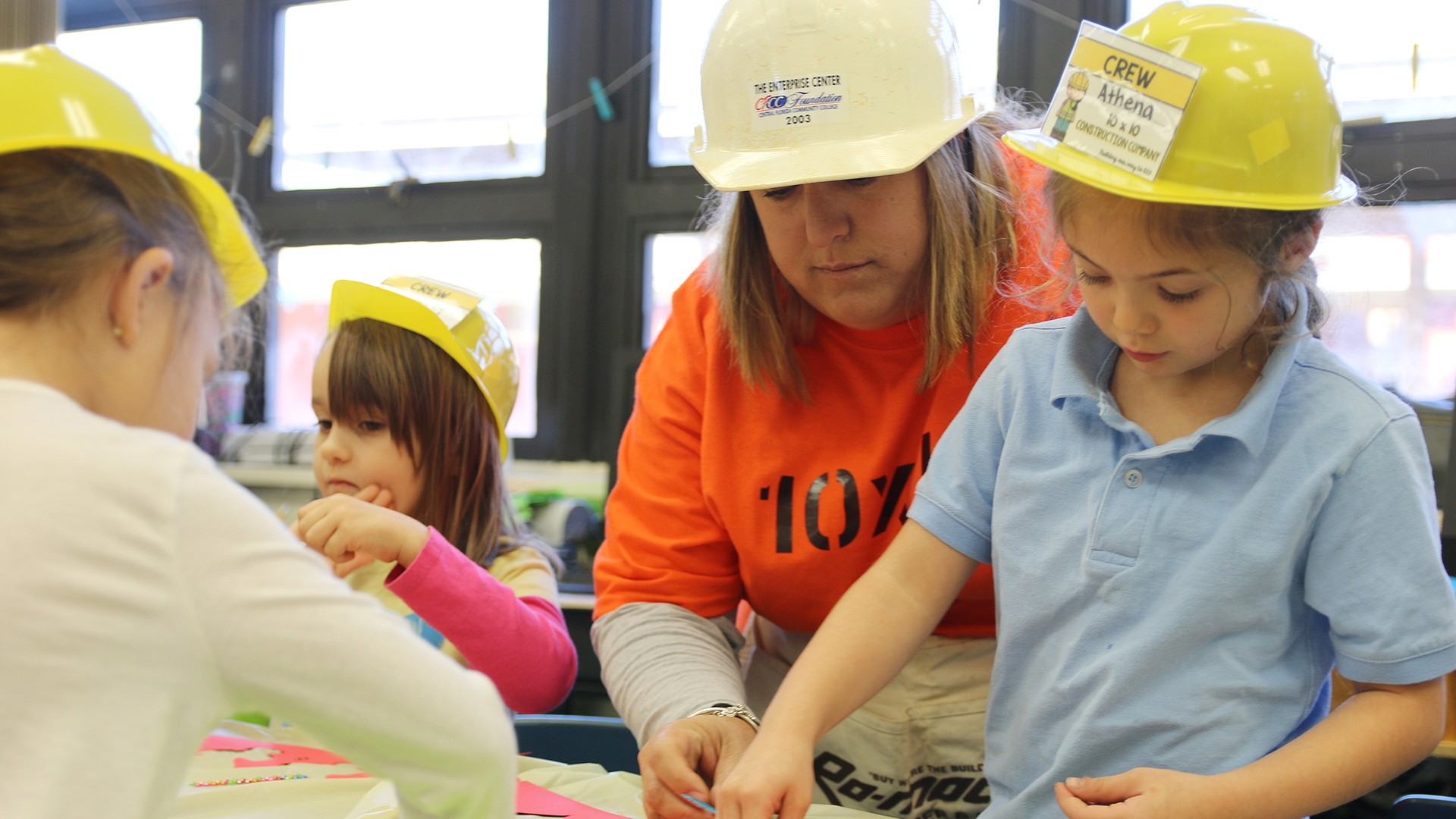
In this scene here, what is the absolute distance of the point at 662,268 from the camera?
2.70 m

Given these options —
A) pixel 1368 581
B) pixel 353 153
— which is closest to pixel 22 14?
pixel 353 153

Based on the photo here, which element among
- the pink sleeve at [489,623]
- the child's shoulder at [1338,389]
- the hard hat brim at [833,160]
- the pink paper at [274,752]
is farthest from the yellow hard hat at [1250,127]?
the pink paper at [274,752]

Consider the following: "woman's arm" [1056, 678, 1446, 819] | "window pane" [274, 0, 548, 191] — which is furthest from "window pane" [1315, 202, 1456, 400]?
"window pane" [274, 0, 548, 191]

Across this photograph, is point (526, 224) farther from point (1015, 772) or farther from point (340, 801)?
point (1015, 772)

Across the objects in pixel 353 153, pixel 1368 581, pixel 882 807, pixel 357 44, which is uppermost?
pixel 357 44

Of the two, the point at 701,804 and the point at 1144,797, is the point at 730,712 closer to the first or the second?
the point at 701,804

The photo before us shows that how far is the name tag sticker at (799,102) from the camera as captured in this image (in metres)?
1.05

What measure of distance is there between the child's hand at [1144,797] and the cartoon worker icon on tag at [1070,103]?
460 mm

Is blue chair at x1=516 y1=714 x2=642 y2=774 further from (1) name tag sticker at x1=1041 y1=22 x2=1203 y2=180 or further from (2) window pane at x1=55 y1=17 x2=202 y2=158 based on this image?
(2) window pane at x1=55 y1=17 x2=202 y2=158

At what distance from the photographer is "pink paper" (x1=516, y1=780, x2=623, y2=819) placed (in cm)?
94

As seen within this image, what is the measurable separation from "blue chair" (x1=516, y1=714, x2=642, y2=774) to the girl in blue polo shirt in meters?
0.41

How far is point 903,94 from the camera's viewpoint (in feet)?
3.47

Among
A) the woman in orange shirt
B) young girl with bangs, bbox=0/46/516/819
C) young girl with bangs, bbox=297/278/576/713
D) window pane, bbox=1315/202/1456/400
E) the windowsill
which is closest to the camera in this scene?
young girl with bangs, bbox=0/46/516/819

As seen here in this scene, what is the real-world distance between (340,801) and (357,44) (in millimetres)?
2381
